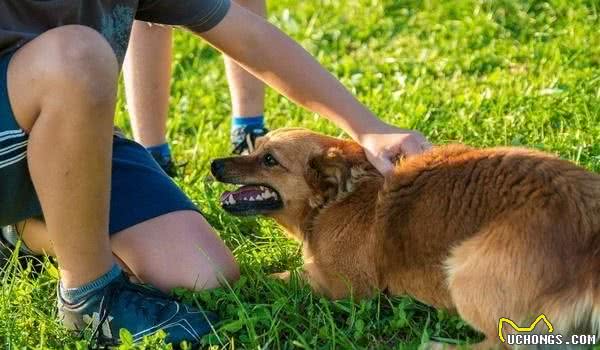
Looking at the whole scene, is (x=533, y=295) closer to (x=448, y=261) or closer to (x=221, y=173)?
(x=448, y=261)

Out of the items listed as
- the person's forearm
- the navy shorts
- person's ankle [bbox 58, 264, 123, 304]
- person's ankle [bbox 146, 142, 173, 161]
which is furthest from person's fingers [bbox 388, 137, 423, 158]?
person's ankle [bbox 146, 142, 173, 161]

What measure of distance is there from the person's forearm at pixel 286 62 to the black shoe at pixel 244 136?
3.47 feet

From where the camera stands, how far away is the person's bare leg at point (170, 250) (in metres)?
3.53

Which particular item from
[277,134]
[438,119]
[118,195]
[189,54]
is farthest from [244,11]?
[189,54]

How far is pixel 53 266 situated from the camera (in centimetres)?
357

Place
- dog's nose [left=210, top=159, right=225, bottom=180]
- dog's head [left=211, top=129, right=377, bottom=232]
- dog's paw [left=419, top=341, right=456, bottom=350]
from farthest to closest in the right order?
1. dog's nose [left=210, top=159, right=225, bottom=180]
2. dog's head [left=211, top=129, right=377, bottom=232]
3. dog's paw [left=419, top=341, right=456, bottom=350]

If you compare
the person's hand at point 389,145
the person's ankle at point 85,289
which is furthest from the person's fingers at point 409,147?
the person's ankle at point 85,289

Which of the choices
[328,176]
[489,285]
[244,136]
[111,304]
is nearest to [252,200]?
[328,176]

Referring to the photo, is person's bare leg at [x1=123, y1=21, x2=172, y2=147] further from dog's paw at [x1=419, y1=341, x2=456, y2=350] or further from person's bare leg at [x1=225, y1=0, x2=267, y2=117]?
dog's paw at [x1=419, y1=341, x2=456, y2=350]

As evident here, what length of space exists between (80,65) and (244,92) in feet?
5.96

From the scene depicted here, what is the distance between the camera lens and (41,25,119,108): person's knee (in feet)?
9.51

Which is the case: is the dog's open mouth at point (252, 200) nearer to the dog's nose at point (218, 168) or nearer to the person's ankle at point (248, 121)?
the dog's nose at point (218, 168)

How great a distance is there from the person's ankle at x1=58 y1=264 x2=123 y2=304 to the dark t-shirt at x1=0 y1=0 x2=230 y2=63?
747 mm

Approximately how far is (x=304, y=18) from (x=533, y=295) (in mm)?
3902
